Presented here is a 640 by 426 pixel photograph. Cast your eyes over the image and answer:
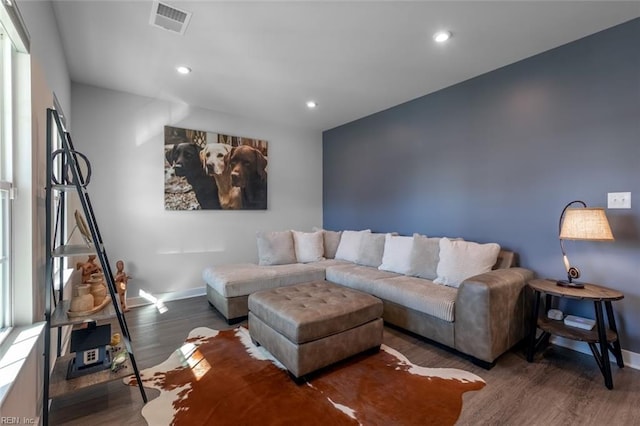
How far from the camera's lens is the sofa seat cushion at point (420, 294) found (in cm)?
242

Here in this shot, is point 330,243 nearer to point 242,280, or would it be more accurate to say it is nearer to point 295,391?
point 242,280

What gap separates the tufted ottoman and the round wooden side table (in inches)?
49.5

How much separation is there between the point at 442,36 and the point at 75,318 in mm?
3274

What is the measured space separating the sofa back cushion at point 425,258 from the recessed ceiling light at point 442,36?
1.94m

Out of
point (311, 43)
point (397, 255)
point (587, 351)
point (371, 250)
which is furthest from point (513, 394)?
point (311, 43)

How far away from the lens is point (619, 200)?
7.54ft

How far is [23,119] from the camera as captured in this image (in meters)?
1.49

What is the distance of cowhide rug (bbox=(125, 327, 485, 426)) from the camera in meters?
1.67

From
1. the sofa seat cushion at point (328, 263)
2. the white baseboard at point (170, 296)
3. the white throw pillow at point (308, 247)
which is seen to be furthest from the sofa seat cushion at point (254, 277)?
the white baseboard at point (170, 296)

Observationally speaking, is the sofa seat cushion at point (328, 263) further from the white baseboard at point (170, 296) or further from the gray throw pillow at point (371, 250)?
the white baseboard at point (170, 296)

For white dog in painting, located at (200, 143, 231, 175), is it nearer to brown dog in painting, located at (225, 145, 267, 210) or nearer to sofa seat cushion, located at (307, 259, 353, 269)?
brown dog in painting, located at (225, 145, 267, 210)

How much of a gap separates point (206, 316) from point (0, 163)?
2.35 meters
